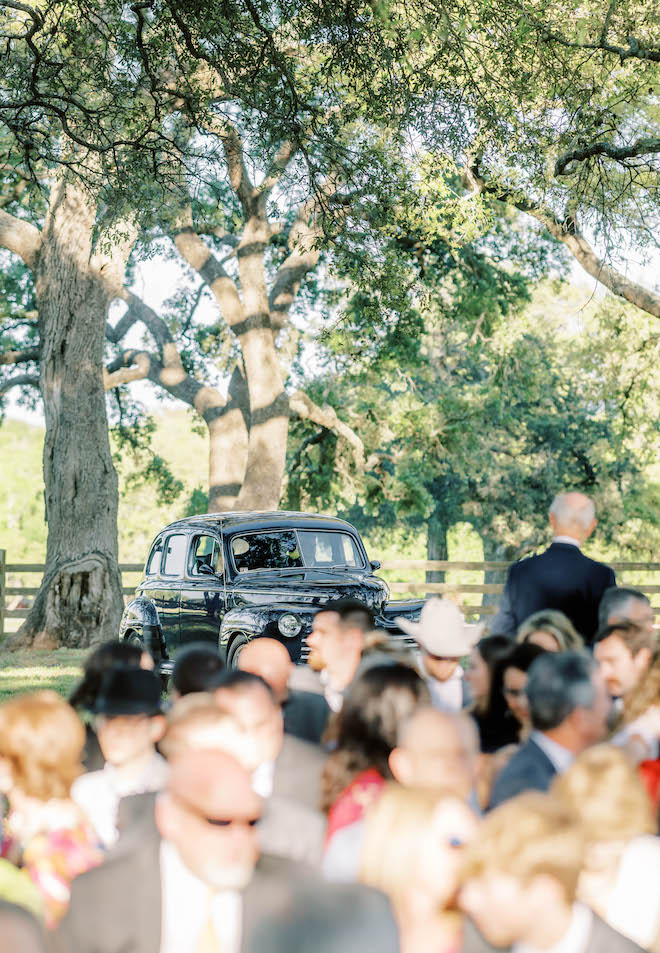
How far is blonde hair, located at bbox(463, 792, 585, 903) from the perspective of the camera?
2.54 meters

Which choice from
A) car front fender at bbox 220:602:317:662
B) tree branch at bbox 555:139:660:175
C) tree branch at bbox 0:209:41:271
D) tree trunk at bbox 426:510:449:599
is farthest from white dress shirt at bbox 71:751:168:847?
tree trunk at bbox 426:510:449:599

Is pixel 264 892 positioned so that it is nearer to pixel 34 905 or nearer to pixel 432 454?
pixel 34 905

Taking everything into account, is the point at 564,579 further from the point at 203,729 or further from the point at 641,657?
the point at 203,729

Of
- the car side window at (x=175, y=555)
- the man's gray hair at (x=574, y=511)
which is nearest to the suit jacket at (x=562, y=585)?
the man's gray hair at (x=574, y=511)

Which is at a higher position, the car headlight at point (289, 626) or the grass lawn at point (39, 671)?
the car headlight at point (289, 626)

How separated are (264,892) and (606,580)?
419 cm

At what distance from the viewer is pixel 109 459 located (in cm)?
1898

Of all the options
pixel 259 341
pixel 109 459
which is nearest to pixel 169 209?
pixel 109 459

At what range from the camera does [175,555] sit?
13812 mm

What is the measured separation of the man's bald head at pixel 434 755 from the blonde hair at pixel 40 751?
1.08 m

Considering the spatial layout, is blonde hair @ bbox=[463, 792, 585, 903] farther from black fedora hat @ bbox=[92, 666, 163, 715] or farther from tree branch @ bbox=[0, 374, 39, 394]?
tree branch @ bbox=[0, 374, 39, 394]

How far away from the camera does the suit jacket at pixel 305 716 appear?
514 cm

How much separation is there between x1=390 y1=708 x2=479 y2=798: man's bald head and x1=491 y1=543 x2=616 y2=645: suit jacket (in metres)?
2.82

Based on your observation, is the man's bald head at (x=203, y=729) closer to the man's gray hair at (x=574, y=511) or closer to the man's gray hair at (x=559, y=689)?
the man's gray hair at (x=559, y=689)
